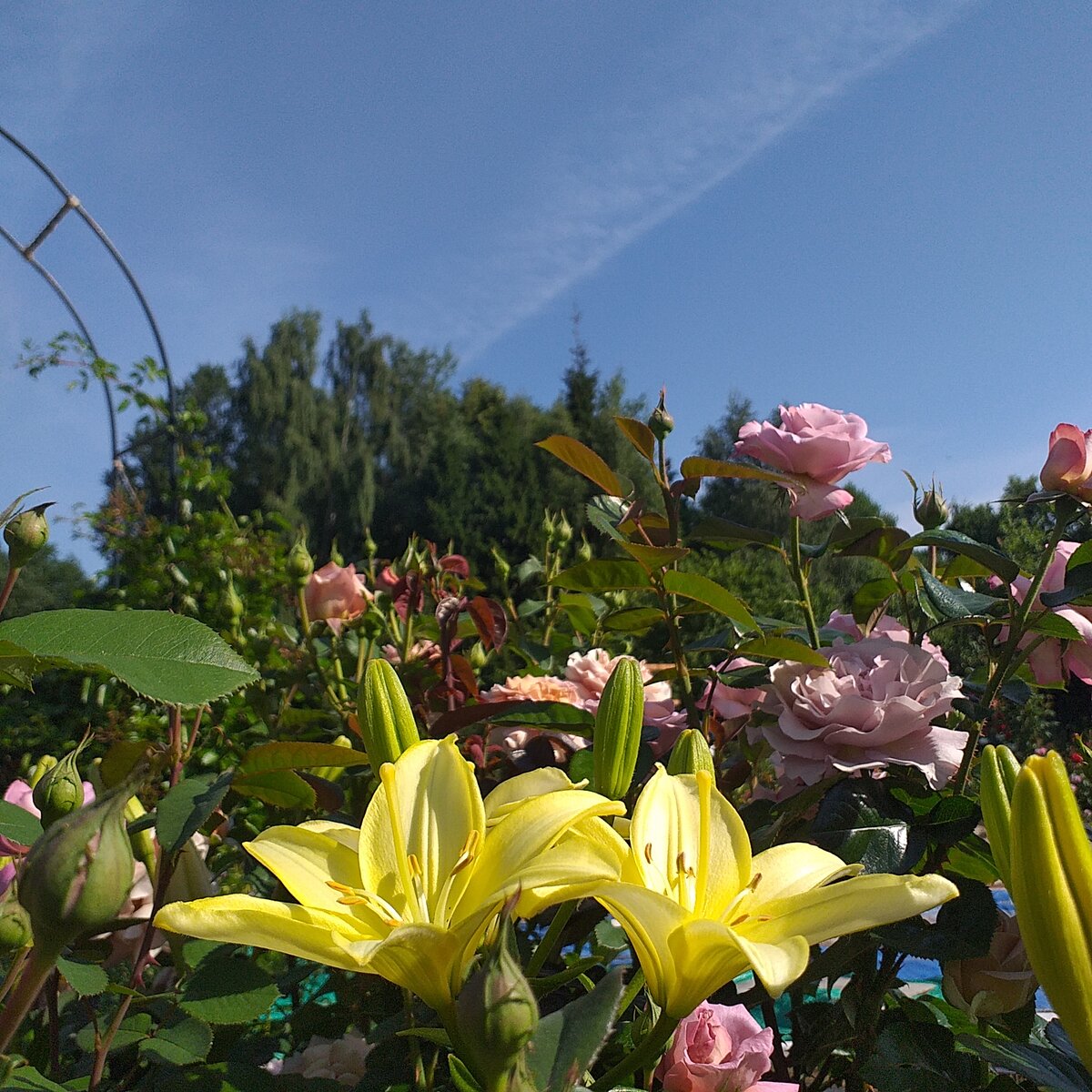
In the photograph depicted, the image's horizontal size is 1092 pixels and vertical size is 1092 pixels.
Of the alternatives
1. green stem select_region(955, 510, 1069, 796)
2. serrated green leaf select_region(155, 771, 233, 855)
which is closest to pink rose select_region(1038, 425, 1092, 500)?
green stem select_region(955, 510, 1069, 796)

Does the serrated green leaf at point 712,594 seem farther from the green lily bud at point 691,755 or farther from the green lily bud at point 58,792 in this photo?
the green lily bud at point 58,792

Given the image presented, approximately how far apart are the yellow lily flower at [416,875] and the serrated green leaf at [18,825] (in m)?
0.19

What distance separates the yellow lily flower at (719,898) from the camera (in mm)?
293

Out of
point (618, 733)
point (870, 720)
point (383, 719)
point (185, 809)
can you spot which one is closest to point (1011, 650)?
point (870, 720)

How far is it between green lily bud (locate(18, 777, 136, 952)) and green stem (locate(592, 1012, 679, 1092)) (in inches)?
7.5

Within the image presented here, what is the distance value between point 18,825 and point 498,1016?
360 millimetres

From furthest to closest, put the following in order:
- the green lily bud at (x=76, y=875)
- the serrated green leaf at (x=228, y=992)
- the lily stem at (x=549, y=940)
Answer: the serrated green leaf at (x=228, y=992)
the lily stem at (x=549, y=940)
the green lily bud at (x=76, y=875)

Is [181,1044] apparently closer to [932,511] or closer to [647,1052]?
[647,1052]

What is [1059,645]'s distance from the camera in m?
0.70

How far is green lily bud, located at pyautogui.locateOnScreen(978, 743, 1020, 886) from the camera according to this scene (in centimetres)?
38

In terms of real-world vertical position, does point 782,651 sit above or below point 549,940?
above

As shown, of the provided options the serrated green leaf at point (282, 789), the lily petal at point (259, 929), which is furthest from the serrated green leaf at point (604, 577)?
the lily petal at point (259, 929)

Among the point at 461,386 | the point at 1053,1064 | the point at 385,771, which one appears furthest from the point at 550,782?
the point at 461,386

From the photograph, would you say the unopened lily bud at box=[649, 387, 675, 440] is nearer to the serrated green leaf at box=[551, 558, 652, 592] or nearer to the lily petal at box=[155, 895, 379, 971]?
the serrated green leaf at box=[551, 558, 652, 592]
